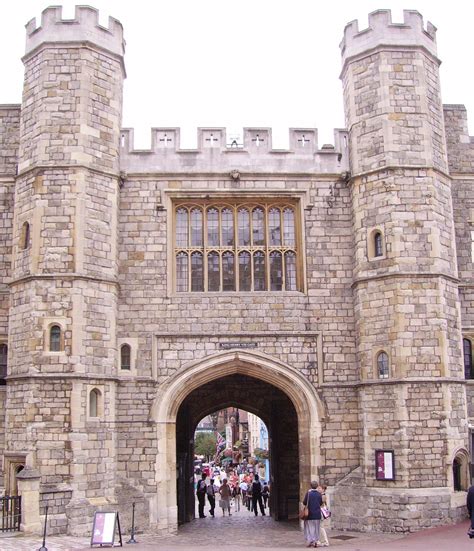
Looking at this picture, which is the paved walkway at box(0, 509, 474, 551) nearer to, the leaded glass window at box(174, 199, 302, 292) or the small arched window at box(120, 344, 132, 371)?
the small arched window at box(120, 344, 132, 371)

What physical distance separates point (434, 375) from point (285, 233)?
4.78 meters

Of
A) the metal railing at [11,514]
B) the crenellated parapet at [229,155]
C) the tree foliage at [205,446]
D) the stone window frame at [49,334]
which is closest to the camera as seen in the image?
the metal railing at [11,514]

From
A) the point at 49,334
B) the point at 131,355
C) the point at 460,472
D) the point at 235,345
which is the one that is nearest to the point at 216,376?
the point at 235,345

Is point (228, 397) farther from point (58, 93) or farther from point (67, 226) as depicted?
point (58, 93)

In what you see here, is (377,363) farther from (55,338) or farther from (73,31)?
(73,31)

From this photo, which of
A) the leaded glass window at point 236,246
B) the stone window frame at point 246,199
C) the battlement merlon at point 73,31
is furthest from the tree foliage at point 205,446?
the battlement merlon at point 73,31

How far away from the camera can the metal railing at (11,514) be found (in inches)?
537

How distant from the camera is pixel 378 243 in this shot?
53.2ft

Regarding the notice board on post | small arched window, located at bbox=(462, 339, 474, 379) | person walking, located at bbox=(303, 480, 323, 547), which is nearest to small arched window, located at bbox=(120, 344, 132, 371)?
the notice board on post

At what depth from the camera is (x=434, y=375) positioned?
15.2 m

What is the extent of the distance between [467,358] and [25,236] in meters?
10.7

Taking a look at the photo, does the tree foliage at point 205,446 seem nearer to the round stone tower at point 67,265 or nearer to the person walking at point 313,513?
the round stone tower at point 67,265

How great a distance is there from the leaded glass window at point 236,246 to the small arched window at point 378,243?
1.85m

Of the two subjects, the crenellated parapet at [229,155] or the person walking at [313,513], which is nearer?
the person walking at [313,513]
